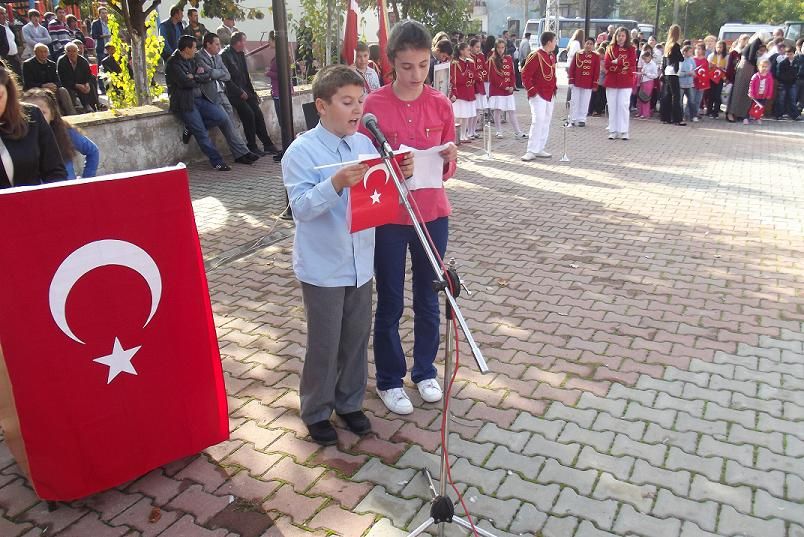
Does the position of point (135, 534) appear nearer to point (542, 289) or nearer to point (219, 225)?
point (542, 289)

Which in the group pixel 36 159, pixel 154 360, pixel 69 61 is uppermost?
pixel 69 61

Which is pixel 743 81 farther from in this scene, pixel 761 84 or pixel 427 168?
pixel 427 168

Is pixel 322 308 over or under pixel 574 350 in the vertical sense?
over

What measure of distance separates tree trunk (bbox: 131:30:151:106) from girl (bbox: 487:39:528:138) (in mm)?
6063

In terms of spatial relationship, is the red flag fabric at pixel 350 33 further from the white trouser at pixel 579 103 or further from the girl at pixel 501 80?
the white trouser at pixel 579 103

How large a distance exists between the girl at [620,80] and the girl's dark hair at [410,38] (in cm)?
1062

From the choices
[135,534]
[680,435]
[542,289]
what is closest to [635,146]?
[542,289]

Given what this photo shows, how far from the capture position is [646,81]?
16172mm

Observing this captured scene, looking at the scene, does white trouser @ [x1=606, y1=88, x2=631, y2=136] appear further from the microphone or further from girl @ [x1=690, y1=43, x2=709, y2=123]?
the microphone

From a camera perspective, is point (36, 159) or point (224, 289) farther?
point (224, 289)

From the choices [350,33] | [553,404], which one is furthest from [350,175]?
[350,33]

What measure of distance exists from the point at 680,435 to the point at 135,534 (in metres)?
2.73

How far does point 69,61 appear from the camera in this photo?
482 inches

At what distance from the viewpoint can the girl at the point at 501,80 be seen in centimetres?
1282
